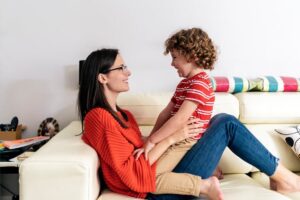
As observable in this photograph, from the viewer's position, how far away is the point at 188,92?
5.40ft

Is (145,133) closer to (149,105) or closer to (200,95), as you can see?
(149,105)

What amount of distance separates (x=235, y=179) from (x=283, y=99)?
59 centimetres

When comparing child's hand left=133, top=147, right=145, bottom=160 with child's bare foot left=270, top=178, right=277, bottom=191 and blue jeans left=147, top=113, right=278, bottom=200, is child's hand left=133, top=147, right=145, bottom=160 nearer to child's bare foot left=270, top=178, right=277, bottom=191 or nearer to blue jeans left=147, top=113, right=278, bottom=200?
blue jeans left=147, top=113, right=278, bottom=200

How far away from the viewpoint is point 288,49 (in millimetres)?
2396

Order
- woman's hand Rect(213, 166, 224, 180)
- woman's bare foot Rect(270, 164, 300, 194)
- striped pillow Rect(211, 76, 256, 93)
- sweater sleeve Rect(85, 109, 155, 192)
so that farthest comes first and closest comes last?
1. striped pillow Rect(211, 76, 256, 93)
2. woman's hand Rect(213, 166, 224, 180)
3. woman's bare foot Rect(270, 164, 300, 194)
4. sweater sleeve Rect(85, 109, 155, 192)

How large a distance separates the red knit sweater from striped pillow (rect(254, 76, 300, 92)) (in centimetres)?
98

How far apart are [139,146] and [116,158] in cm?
23

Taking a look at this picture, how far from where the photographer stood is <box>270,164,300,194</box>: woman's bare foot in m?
1.69

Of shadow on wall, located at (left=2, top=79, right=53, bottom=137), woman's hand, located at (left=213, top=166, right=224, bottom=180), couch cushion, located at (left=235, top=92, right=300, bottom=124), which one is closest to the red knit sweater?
woman's hand, located at (left=213, top=166, right=224, bottom=180)

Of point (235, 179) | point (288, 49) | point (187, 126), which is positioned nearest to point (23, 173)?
point (187, 126)

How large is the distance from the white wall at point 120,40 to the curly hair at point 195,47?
62 centimetres

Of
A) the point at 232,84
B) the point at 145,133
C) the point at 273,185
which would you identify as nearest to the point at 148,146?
the point at 145,133

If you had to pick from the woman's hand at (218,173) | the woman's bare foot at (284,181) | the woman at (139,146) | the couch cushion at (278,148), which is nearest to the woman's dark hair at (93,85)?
the woman at (139,146)

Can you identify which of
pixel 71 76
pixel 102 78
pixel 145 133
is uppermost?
pixel 102 78
